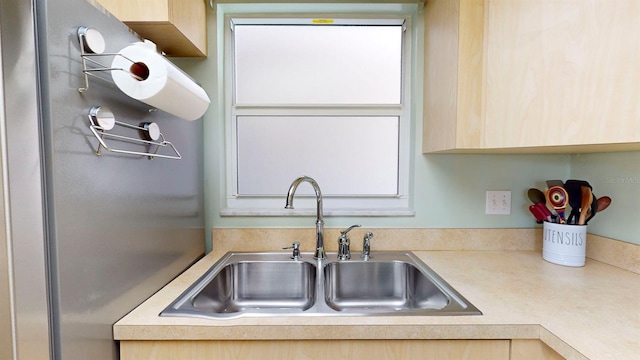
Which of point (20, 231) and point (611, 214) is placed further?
point (611, 214)

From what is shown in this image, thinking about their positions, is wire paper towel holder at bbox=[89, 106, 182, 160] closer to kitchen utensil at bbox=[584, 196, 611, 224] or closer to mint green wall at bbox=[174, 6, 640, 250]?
mint green wall at bbox=[174, 6, 640, 250]

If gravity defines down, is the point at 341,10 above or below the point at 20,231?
above

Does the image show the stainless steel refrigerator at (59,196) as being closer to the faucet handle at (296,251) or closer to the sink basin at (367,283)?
the faucet handle at (296,251)

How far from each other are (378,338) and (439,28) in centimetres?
118

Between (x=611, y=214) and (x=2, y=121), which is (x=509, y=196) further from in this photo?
(x=2, y=121)

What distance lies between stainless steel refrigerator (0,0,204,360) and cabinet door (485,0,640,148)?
3.80 feet

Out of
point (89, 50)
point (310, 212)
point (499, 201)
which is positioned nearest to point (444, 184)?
point (499, 201)

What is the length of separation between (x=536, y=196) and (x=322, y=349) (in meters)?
1.17

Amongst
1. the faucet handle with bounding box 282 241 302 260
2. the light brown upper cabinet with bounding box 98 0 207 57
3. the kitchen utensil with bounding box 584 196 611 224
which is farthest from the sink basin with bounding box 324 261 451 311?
the light brown upper cabinet with bounding box 98 0 207 57

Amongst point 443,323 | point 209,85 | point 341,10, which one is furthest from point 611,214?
point 209,85

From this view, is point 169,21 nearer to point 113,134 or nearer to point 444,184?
point 113,134

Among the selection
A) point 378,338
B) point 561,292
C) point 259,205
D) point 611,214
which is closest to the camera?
point 378,338

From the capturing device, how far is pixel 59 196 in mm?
592

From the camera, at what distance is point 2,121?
0.52 m
